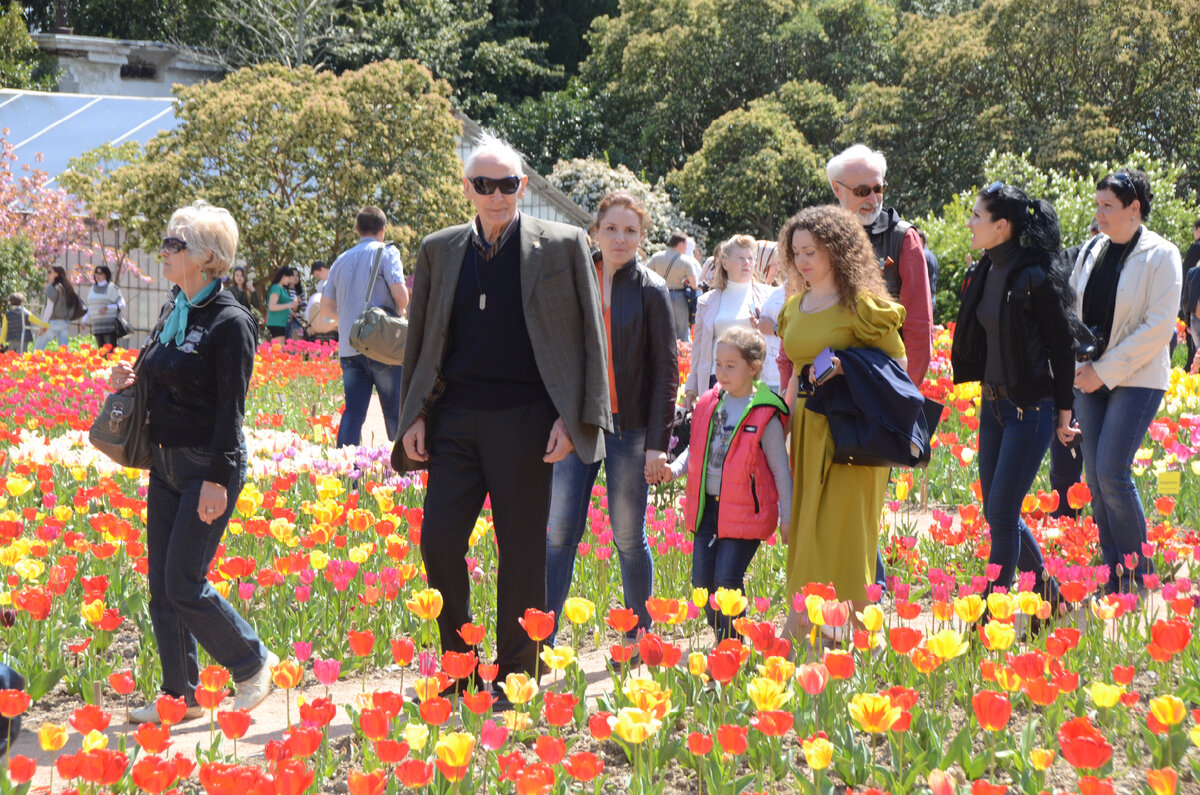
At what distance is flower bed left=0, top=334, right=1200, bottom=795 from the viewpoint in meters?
2.57

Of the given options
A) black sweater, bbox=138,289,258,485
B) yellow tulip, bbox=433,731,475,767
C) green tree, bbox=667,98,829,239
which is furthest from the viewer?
green tree, bbox=667,98,829,239

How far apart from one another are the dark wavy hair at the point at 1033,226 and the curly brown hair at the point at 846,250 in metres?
0.69

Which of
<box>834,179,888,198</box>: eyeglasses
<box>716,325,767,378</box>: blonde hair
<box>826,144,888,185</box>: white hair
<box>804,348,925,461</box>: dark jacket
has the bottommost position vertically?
<box>804,348,925,461</box>: dark jacket

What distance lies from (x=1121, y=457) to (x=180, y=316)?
11.5 ft

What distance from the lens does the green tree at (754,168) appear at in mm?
28188

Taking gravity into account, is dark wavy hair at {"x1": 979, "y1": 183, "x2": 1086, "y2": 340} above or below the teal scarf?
above

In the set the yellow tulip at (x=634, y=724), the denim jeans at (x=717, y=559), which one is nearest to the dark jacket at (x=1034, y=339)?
the denim jeans at (x=717, y=559)

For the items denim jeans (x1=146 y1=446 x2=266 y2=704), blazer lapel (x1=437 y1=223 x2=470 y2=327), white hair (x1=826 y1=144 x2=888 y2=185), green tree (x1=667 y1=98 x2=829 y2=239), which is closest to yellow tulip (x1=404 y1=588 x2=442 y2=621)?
denim jeans (x1=146 y1=446 x2=266 y2=704)

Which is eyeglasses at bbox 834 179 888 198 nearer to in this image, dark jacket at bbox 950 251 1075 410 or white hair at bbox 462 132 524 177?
dark jacket at bbox 950 251 1075 410

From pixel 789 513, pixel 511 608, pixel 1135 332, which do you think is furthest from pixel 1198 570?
pixel 511 608

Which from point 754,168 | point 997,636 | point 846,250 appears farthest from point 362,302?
point 754,168

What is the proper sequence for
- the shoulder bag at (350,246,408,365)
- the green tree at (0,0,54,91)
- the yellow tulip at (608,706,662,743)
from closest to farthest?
the yellow tulip at (608,706,662,743), the shoulder bag at (350,246,408,365), the green tree at (0,0,54,91)

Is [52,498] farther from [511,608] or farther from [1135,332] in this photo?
[1135,332]

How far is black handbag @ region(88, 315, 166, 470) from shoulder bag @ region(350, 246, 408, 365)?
10.3 feet
